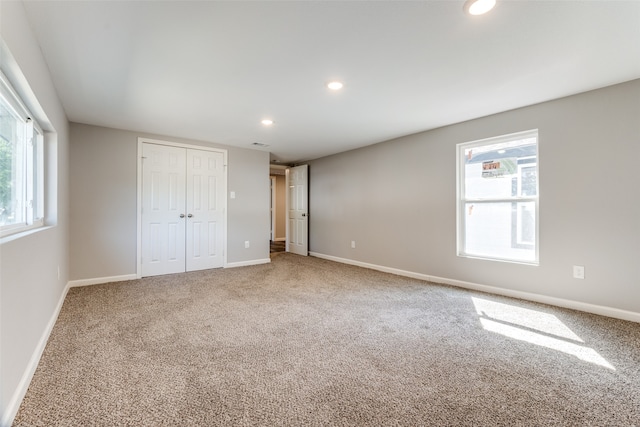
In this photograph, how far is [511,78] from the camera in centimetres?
255

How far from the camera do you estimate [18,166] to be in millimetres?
2020

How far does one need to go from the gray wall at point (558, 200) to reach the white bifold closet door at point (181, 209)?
2.94m

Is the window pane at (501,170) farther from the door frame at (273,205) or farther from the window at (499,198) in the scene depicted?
the door frame at (273,205)

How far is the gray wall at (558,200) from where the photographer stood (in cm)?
265

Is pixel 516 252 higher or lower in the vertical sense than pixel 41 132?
lower

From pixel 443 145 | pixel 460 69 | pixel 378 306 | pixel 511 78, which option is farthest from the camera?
pixel 443 145

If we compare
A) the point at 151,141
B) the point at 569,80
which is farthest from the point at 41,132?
the point at 569,80

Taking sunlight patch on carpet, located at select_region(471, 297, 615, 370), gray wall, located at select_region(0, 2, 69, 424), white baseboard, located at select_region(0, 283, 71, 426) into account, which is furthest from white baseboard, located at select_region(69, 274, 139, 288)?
sunlight patch on carpet, located at select_region(471, 297, 615, 370)

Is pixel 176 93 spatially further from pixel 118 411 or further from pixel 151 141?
pixel 118 411

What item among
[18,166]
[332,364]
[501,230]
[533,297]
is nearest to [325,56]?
[332,364]

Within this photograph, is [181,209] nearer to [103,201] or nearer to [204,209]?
[204,209]

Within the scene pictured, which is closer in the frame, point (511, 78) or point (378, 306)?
point (511, 78)

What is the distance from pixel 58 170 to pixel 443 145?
450cm

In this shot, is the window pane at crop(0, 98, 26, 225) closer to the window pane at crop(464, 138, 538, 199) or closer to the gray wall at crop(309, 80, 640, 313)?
the gray wall at crop(309, 80, 640, 313)
